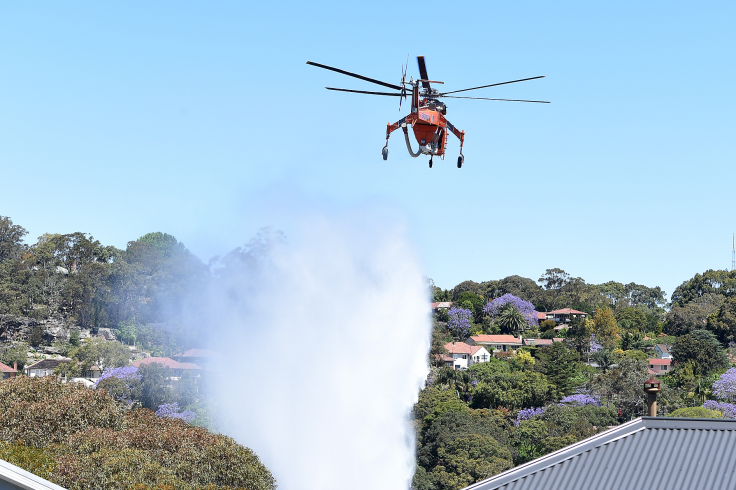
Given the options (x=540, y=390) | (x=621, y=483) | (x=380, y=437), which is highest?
(x=621, y=483)

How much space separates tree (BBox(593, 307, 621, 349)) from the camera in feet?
342

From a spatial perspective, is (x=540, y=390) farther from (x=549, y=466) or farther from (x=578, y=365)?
(x=549, y=466)

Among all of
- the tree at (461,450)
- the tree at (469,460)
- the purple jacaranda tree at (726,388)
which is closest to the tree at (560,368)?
the purple jacaranda tree at (726,388)

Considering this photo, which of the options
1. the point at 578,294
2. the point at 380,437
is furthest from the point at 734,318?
the point at 380,437

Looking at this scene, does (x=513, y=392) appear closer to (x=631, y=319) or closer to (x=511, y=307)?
(x=511, y=307)

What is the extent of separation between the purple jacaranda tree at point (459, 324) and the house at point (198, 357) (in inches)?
1709

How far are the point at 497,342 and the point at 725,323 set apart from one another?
30953 millimetres

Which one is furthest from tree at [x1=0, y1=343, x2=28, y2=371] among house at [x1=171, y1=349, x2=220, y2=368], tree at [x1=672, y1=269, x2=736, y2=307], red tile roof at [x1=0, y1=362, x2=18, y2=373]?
tree at [x1=672, y1=269, x2=736, y2=307]

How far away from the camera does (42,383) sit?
3650 cm

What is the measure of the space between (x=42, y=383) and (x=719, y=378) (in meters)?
63.0

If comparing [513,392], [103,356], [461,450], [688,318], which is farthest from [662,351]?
[103,356]

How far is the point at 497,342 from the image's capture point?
11581 cm

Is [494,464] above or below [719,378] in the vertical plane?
below

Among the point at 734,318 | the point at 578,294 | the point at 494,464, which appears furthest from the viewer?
the point at 578,294
